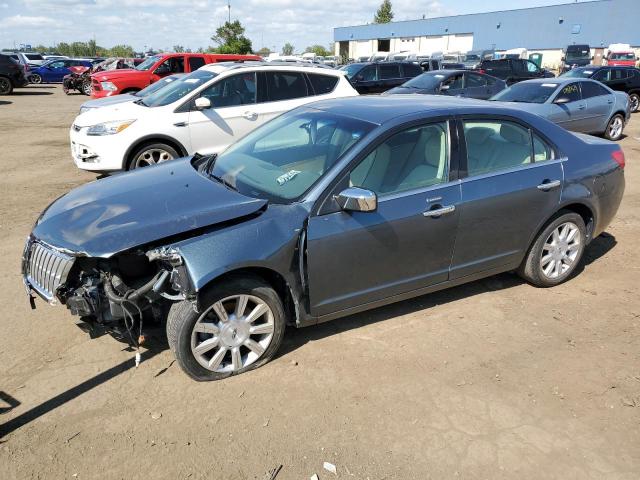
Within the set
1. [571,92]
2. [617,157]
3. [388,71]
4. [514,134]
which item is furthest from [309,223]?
[388,71]

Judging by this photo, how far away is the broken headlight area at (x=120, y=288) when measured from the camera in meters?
3.13

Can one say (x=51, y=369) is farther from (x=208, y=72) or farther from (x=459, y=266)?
(x=208, y=72)

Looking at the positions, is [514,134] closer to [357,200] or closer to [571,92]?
[357,200]

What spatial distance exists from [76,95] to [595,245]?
81.6 ft

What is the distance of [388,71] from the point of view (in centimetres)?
1589

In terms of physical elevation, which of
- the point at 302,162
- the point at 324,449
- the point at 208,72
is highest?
the point at 208,72

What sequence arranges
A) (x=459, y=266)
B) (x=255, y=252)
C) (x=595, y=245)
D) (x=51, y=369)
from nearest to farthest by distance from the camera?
(x=255, y=252) < (x=51, y=369) < (x=459, y=266) < (x=595, y=245)

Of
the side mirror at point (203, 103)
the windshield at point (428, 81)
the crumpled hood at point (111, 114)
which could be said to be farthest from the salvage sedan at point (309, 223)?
the windshield at point (428, 81)

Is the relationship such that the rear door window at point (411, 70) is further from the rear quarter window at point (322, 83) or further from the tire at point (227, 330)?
the tire at point (227, 330)

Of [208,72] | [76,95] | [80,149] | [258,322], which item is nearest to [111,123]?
[80,149]

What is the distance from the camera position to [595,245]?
230 inches

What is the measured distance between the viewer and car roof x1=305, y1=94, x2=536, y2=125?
3.83m

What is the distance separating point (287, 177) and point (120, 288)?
1.36 m

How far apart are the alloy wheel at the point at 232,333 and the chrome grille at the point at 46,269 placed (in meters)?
0.89
